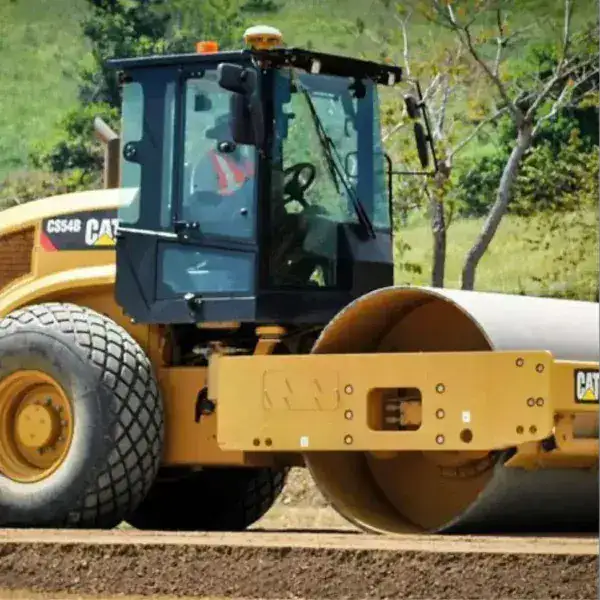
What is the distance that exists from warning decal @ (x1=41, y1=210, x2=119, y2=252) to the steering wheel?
3.19 ft

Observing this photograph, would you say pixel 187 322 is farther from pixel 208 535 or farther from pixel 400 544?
pixel 400 544

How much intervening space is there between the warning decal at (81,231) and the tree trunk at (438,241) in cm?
731

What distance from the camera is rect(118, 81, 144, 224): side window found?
8.55 m

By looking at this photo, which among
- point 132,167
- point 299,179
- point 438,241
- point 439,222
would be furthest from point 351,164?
point 439,222

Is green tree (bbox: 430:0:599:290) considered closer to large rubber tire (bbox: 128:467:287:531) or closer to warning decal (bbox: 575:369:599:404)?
large rubber tire (bbox: 128:467:287:531)

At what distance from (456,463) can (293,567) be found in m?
1.85

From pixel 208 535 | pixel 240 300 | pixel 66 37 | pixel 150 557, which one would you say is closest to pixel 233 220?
pixel 240 300

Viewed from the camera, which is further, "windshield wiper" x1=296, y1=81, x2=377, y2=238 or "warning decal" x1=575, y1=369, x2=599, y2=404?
"windshield wiper" x1=296, y1=81, x2=377, y2=238

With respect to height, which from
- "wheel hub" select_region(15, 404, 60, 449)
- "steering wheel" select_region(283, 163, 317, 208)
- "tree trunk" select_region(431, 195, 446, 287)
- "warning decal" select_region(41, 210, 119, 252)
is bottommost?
"wheel hub" select_region(15, 404, 60, 449)

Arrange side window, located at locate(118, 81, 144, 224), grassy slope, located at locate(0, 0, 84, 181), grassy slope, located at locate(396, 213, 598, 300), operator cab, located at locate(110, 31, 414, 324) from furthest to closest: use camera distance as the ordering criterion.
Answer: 1. grassy slope, located at locate(396, 213, 598, 300)
2. grassy slope, located at locate(0, 0, 84, 181)
3. side window, located at locate(118, 81, 144, 224)
4. operator cab, located at locate(110, 31, 414, 324)

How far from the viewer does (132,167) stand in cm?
858

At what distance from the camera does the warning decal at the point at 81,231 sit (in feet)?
29.0

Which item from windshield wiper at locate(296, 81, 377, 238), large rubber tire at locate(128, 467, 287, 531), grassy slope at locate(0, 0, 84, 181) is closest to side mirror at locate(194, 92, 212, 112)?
windshield wiper at locate(296, 81, 377, 238)

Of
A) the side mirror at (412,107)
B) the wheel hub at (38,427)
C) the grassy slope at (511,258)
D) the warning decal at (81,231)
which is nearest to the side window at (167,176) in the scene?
the warning decal at (81,231)
